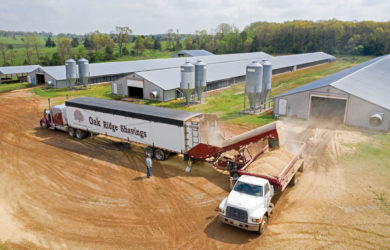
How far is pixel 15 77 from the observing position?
7131 cm

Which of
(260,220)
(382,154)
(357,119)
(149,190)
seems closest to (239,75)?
(357,119)

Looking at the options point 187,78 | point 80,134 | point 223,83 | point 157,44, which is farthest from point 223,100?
point 157,44

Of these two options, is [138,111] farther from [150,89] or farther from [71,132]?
[150,89]

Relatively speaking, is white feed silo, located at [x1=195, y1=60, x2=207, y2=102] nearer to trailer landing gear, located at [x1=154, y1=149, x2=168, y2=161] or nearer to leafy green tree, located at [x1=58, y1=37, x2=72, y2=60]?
trailer landing gear, located at [x1=154, y1=149, x2=168, y2=161]

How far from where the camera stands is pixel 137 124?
23.0 m

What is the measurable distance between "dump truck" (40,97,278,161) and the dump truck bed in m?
1.21

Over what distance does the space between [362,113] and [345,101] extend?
4622 millimetres

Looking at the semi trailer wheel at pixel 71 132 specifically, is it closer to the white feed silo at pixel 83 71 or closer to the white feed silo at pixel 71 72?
the white feed silo at pixel 71 72

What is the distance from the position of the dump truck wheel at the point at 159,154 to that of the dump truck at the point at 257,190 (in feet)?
20.6

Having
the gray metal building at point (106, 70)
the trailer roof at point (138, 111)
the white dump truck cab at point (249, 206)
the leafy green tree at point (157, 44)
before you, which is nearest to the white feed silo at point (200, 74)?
the trailer roof at point (138, 111)

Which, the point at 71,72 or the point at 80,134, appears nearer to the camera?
the point at 80,134

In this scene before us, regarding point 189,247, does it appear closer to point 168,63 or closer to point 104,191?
point 104,191

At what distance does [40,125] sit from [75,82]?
27458mm

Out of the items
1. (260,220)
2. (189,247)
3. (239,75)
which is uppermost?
(239,75)
